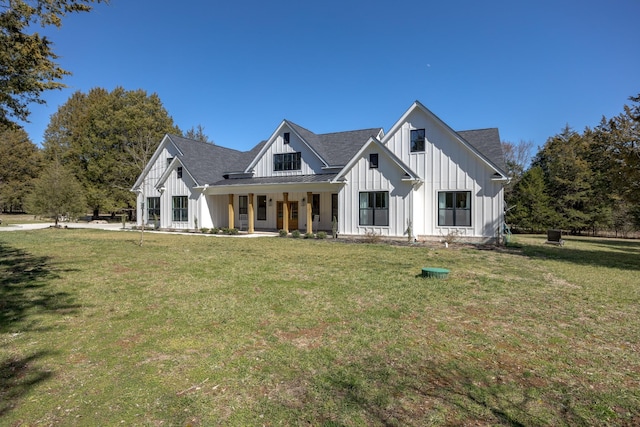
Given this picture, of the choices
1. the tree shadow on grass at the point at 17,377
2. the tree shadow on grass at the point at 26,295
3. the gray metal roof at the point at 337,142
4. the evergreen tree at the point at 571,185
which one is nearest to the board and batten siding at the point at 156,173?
the gray metal roof at the point at 337,142

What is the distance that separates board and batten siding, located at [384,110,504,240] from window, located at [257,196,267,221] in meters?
11.1

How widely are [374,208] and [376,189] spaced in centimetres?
106

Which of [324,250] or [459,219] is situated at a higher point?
[459,219]

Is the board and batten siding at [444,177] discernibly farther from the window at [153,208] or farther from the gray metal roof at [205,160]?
the window at [153,208]

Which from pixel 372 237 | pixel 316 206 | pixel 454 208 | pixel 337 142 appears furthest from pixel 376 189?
pixel 337 142

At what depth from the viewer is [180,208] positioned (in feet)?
86.9

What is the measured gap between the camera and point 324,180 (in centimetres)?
2094

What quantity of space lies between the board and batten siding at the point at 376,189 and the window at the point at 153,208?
16.8 meters

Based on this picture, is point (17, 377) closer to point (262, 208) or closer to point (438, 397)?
point (438, 397)

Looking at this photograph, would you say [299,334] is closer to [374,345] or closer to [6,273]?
[374,345]

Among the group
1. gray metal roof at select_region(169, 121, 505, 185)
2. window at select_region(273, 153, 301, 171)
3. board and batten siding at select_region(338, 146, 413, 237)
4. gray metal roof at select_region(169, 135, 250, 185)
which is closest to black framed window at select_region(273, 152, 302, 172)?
window at select_region(273, 153, 301, 171)

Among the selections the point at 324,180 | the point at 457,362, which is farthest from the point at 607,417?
the point at 324,180

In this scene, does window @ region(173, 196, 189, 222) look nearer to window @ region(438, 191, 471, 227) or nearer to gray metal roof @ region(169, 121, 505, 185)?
gray metal roof @ region(169, 121, 505, 185)

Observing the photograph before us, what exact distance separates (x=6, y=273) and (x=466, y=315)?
37.4 ft
